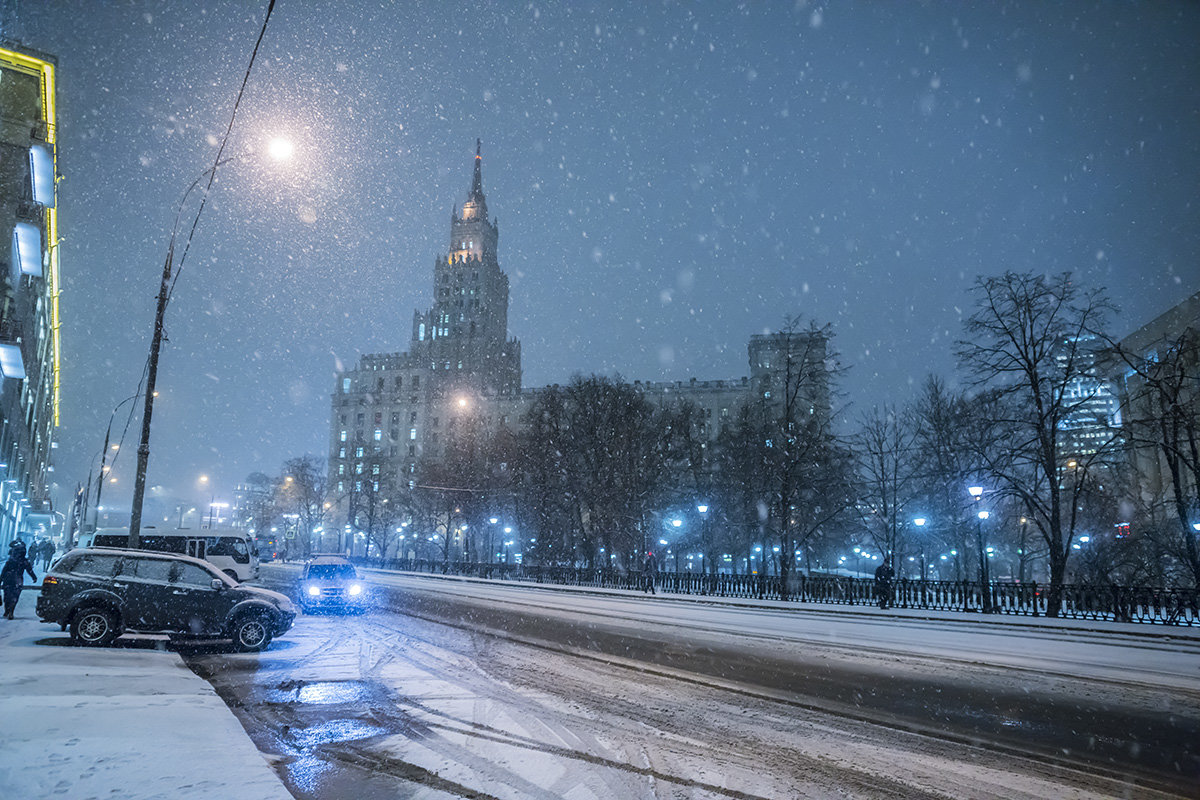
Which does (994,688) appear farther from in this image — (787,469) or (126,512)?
(126,512)

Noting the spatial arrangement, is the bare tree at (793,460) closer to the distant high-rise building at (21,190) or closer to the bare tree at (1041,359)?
the bare tree at (1041,359)

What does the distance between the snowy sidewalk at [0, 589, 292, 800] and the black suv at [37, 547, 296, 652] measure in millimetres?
2086

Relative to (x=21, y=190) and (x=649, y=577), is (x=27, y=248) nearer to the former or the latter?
(x=21, y=190)

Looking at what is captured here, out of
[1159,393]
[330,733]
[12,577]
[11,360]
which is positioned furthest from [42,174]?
[1159,393]

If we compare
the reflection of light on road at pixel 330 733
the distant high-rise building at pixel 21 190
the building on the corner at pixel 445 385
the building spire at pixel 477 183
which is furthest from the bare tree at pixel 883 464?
the building spire at pixel 477 183

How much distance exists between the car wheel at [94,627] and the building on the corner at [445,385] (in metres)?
104

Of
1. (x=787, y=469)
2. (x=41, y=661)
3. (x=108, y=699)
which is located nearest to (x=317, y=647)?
(x=41, y=661)

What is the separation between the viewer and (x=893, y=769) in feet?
20.7

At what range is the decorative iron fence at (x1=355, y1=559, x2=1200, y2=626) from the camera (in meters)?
21.7

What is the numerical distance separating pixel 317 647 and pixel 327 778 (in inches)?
338

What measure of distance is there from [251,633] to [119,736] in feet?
24.6

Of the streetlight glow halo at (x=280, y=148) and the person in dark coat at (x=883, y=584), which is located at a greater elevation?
the streetlight glow halo at (x=280, y=148)

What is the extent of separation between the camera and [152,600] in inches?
511

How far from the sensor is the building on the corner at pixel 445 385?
411 ft
